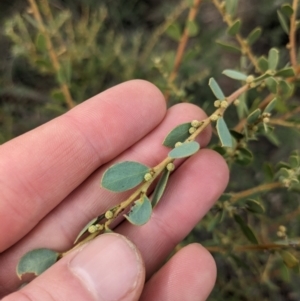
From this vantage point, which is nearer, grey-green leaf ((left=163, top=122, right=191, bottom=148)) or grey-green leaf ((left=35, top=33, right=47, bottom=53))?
grey-green leaf ((left=163, top=122, right=191, bottom=148))

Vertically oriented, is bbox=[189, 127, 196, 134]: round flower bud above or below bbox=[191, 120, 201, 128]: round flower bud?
below

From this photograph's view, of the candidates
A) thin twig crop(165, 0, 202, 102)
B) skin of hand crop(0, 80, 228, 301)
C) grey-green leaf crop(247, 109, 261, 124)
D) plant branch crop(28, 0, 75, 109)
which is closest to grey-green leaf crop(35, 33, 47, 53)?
plant branch crop(28, 0, 75, 109)

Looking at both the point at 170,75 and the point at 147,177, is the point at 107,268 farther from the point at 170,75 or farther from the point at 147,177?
the point at 170,75

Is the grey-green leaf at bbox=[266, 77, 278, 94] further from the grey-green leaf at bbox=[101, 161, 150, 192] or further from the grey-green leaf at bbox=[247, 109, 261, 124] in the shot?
the grey-green leaf at bbox=[101, 161, 150, 192]

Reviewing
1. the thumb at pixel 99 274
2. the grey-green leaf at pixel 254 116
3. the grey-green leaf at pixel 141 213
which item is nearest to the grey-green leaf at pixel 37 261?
the thumb at pixel 99 274

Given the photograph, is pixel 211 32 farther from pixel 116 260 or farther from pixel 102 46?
pixel 116 260

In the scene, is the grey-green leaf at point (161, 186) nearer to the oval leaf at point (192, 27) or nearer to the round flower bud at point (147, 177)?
the round flower bud at point (147, 177)
